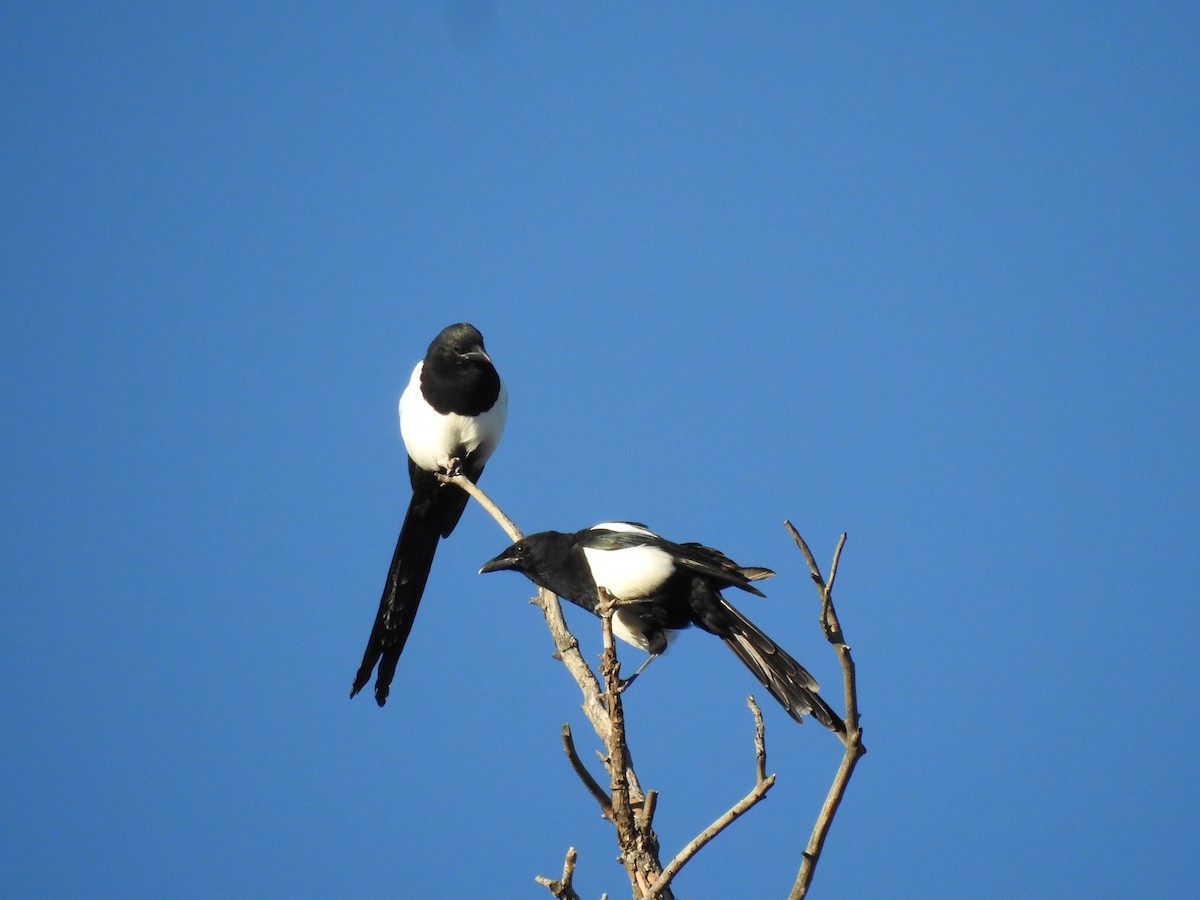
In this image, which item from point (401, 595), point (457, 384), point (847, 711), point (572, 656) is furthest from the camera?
point (457, 384)

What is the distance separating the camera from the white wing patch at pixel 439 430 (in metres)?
5.82

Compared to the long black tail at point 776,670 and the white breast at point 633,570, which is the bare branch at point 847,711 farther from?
the white breast at point 633,570

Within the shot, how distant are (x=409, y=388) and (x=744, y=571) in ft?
8.74

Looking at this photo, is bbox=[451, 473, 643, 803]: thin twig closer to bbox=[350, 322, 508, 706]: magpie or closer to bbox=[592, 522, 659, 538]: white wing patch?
bbox=[592, 522, 659, 538]: white wing patch

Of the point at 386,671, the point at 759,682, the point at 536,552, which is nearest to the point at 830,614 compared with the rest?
the point at 759,682

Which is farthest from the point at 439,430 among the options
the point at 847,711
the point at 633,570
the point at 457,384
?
the point at 847,711

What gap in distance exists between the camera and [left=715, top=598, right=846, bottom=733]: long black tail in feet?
11.5

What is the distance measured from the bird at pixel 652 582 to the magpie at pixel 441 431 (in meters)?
1.09

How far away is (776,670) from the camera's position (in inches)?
145

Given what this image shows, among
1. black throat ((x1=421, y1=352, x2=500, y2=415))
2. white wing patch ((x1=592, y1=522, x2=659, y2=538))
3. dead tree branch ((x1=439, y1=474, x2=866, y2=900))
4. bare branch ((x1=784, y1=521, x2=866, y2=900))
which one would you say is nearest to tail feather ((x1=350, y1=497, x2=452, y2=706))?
black throat ((x1=421, y1=352, x2=500, y2=415))

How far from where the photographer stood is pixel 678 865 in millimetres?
2311

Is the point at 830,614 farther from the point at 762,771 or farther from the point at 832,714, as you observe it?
the point at 832,714

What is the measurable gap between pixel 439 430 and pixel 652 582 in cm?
198

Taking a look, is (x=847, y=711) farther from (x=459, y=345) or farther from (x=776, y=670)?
(x=459, y=345)
